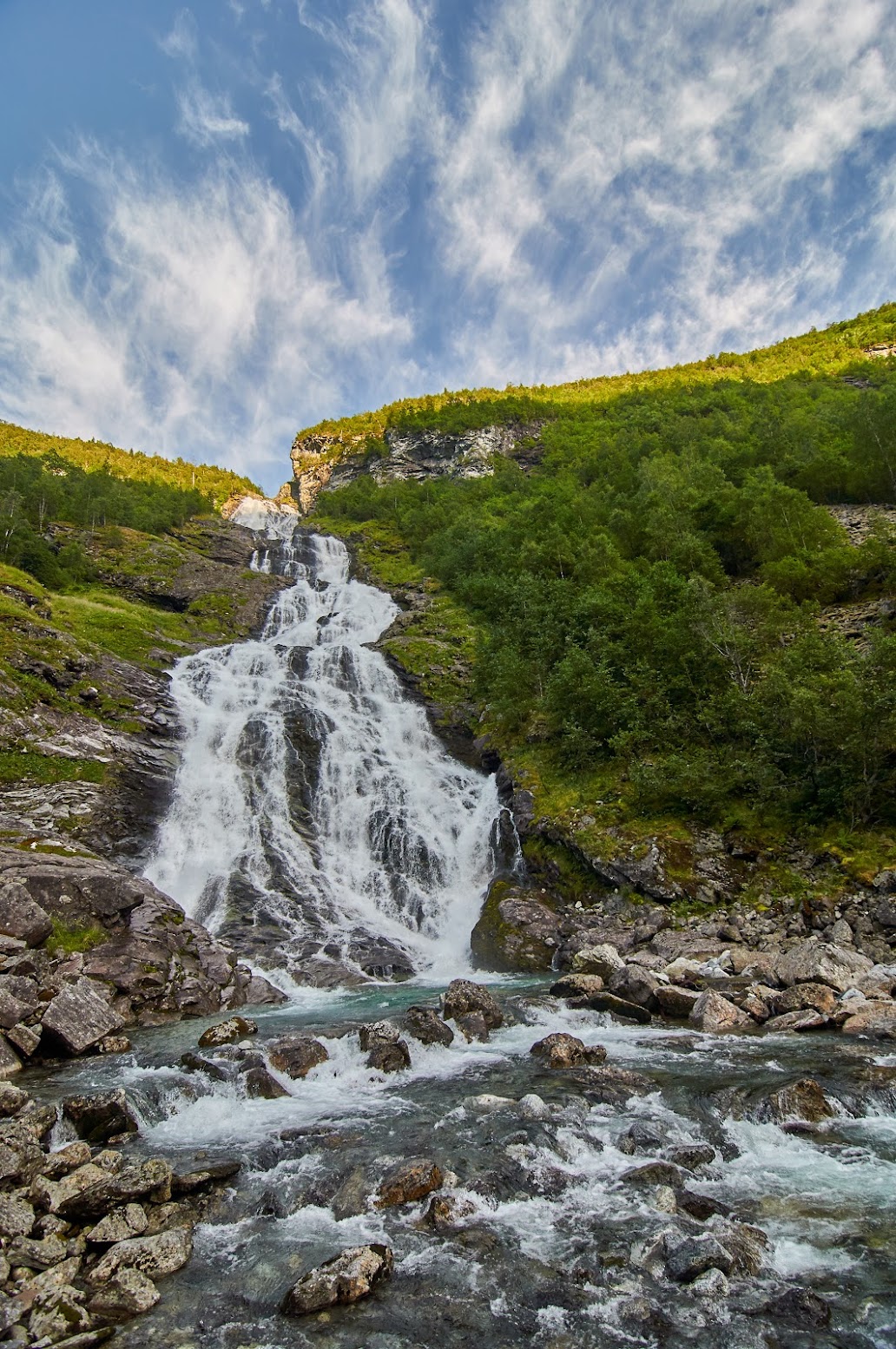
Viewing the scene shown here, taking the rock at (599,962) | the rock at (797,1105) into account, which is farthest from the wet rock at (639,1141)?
the rock at (599,962)

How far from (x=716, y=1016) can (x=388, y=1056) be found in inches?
288

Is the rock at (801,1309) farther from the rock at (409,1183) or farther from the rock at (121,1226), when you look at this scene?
the rock at (121,1226)

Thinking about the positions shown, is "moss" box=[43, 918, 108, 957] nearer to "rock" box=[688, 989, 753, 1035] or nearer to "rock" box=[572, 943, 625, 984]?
"rock" box=[572, 943, 625, 984]

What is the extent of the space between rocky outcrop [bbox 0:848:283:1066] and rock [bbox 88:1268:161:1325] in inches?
315

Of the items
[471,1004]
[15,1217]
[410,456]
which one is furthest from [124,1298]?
[410,456]

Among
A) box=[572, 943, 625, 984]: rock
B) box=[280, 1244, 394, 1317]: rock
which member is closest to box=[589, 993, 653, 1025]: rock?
box=[572, 943, 625, 984]: rock

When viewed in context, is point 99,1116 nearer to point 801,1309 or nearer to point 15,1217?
point 15,1217

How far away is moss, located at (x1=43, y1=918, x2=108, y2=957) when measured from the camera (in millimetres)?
17375

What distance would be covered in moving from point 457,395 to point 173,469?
5896 cm

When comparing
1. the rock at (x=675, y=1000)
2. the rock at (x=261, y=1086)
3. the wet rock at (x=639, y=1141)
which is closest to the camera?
the wet rock at (x=639, y=1141)

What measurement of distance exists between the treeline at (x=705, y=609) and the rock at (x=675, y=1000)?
10.3 metres

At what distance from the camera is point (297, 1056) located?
1233cm

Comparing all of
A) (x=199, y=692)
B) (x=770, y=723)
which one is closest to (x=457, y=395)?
(x=199, y=692)

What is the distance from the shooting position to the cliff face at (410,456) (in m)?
102
